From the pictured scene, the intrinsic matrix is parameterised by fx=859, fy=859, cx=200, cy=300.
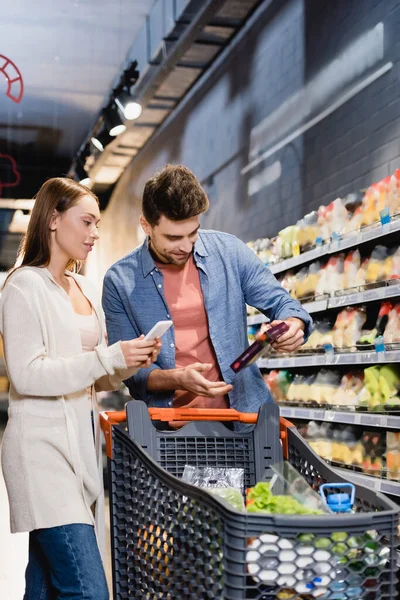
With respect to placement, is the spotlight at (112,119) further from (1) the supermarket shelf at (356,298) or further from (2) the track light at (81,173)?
(1) the supermarket shelf at (356,298)

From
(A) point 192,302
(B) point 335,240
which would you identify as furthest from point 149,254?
(B) point 335,240

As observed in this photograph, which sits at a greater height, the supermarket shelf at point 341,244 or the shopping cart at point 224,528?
the supermarket shelf at point 341,244

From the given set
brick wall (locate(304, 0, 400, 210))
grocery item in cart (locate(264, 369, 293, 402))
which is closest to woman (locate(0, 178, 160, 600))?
brick wall (locate(304, 0, 400, 210))

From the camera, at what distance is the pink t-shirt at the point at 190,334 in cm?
238

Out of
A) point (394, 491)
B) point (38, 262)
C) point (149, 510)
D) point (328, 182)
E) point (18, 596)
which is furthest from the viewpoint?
point (328, 182)

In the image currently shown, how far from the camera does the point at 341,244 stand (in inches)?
192

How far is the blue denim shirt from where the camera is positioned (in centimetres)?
234

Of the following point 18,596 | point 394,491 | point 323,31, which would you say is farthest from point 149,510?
point 323,31

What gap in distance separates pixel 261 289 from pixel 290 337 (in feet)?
1.00

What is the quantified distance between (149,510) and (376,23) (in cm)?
428

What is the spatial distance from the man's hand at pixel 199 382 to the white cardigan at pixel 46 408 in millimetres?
144

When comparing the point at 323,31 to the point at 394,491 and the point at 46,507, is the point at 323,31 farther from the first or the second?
the point at 46,507

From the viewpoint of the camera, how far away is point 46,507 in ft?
6.71

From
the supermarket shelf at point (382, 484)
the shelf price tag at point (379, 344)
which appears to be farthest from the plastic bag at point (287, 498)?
the shelf price tag at point (379, 344)
